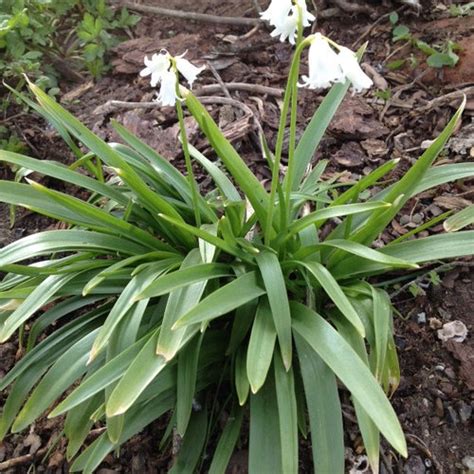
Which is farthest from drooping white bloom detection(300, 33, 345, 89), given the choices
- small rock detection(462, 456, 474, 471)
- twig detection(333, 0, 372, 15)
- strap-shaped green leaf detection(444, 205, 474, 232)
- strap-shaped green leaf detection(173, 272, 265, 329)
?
twig detection(333, 0, 372, 15)

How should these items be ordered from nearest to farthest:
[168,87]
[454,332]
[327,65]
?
[327,65] → [168,87] → [454,332]

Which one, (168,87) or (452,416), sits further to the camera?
(452,416)

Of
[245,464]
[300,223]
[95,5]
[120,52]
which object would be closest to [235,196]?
[300,223]

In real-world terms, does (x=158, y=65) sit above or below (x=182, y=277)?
above

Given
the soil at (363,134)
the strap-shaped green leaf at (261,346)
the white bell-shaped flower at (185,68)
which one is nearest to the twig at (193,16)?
the soil at (363,134)

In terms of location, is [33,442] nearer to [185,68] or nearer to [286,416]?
[286,416]

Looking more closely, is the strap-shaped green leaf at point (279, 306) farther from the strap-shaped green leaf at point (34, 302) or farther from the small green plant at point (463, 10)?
the small green plant at point (463, 10)

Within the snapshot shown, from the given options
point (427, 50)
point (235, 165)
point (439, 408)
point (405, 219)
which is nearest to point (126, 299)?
point (235, 165)

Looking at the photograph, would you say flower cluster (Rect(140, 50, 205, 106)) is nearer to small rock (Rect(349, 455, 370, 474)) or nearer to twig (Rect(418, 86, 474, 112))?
small rock (Rect(349, 455, 370, 474))
